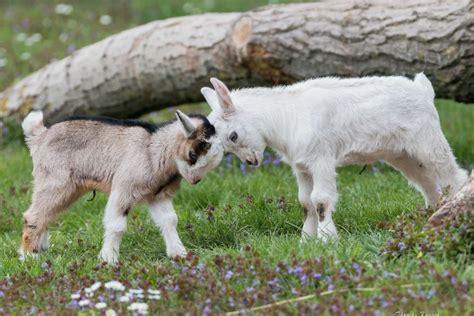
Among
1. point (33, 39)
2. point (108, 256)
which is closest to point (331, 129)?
point (108, 256)

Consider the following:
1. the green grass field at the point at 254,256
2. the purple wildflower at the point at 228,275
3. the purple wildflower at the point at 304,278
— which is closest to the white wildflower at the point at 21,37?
the green grass field at the point at 254,256

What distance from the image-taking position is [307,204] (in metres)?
7.04

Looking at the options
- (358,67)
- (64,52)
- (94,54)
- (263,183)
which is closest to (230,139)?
(263,183)

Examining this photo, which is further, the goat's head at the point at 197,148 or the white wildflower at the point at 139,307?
the goat's head at the point at 197,148

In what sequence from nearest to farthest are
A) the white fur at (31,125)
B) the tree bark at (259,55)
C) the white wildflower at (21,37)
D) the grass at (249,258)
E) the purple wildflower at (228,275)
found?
the grass at (249,258) < the purple wildflower at (228,275) < the white fur at (31,125) < the tree bark at (259,55) < the white wildflower at (21,37)

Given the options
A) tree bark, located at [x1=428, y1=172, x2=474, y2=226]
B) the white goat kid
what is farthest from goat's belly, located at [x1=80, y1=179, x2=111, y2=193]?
tree bark, located at [x1=428, y1=172, x2=474, y2=226]

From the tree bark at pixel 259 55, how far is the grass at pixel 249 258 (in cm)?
105

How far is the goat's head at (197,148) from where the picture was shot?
267 inches

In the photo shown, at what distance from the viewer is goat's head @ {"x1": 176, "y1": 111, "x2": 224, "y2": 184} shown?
6.78 m

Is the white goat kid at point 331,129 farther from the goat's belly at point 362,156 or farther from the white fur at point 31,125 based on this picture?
the white fur at point 31,125

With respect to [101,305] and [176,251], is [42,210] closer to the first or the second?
[176,251]

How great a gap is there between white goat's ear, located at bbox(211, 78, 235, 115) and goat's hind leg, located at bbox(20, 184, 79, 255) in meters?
1.29

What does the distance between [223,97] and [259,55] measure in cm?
250

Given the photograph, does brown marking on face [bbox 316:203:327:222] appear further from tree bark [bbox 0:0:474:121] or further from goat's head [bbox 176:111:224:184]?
tree bark [bbox 0:0:474:121]
